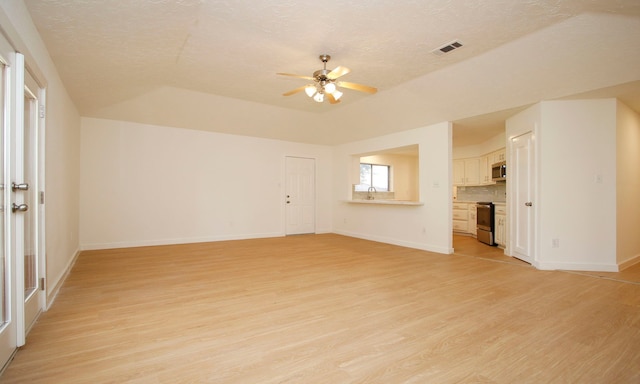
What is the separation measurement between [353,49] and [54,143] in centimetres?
357

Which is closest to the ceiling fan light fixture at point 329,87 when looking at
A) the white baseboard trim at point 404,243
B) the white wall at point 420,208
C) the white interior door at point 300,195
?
the white wall at point 420,208

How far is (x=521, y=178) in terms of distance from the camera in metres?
4.81

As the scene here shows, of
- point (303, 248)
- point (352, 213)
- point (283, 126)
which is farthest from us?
point (352, 213)

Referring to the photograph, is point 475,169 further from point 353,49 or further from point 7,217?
point 7,217

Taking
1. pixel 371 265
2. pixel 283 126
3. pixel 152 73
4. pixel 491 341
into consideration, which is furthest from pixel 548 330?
pixel 283 126

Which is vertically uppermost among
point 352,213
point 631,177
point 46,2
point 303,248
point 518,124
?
point 46,2

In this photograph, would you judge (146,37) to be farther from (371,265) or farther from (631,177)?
(631,177)

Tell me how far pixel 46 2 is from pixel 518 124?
6.01 meters

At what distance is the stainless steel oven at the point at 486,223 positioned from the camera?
20.5 feet

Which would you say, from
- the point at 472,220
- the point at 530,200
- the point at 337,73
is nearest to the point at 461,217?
the point at 472,220

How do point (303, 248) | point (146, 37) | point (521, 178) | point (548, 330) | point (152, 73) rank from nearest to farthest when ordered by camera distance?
point (548, 330), point (146, 37), point (152, 73), point (521, 178), point (303, 248)

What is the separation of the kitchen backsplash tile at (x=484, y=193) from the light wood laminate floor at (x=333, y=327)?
10.9ft

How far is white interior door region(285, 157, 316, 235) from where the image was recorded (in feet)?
25.3

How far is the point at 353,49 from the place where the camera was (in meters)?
3.48
